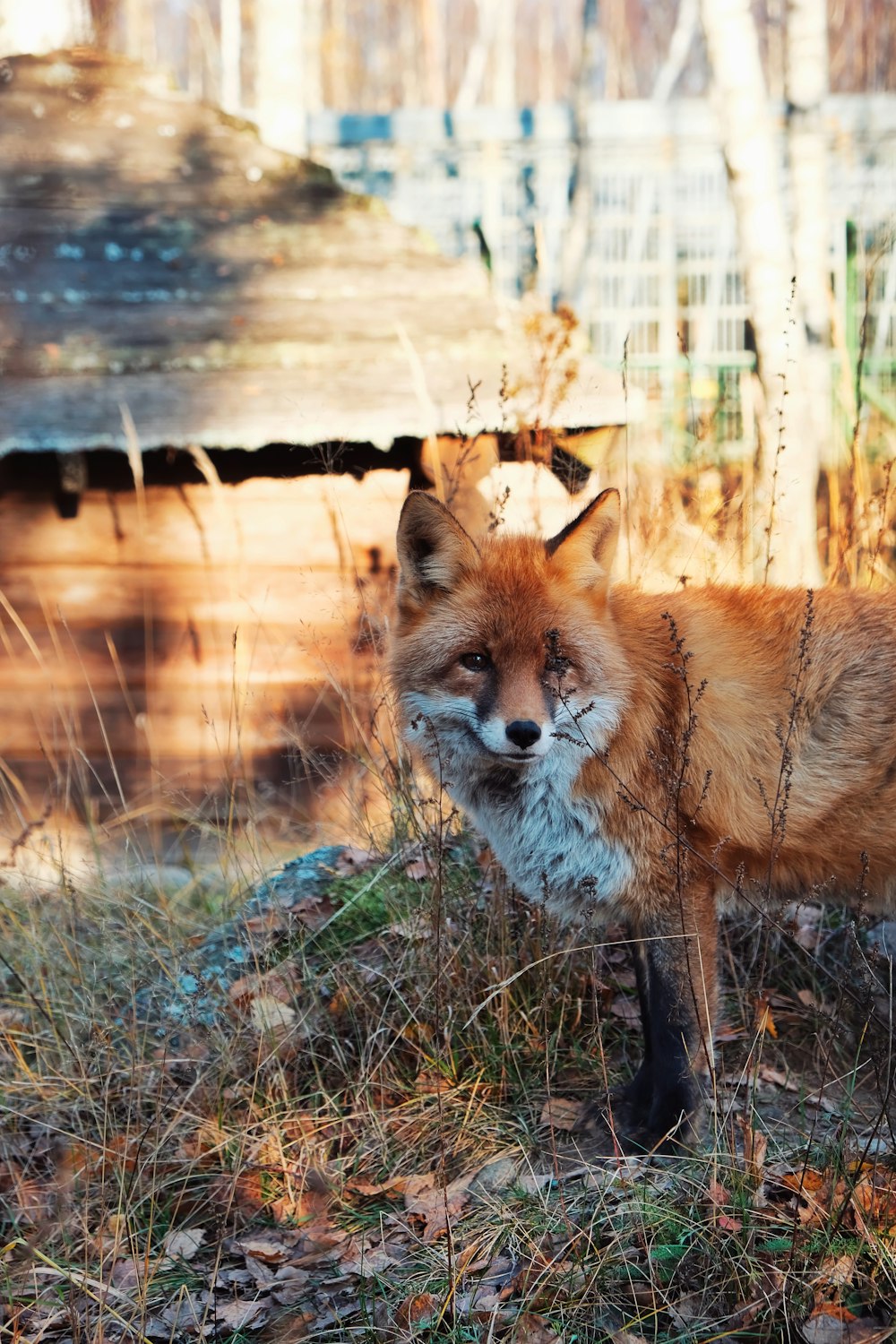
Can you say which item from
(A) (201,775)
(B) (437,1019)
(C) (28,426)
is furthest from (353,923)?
(C) (28,426)

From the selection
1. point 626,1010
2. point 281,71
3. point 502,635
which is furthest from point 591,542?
point 281,71

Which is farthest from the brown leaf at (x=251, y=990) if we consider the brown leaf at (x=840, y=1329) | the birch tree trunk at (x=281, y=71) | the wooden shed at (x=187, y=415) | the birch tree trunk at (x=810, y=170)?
the birch tree trunk at (x=281, y=71)

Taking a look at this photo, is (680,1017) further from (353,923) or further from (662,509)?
(662,509)

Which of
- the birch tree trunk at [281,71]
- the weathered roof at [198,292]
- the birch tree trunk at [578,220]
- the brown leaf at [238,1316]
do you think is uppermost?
the birch tree trunk at [281,71]

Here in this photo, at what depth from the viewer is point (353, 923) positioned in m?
3.76

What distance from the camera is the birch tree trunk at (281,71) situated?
13625 mm

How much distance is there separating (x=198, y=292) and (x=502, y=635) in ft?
15.1

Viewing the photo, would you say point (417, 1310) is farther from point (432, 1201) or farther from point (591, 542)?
point (591, 542)

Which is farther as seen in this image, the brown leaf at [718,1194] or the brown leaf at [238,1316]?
the brown leaf at [238,1316]

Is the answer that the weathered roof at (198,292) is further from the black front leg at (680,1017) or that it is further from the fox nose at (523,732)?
the black front leg at (680,1017)

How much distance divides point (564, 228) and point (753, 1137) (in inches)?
570

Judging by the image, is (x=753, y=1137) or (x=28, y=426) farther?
(x=28, y=426)

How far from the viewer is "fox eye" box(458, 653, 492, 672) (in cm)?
285

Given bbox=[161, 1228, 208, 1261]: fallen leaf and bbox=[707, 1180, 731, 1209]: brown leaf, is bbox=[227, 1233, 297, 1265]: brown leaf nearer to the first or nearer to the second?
bbox=[161, 1228, 208, 1261]: fallen leaf
